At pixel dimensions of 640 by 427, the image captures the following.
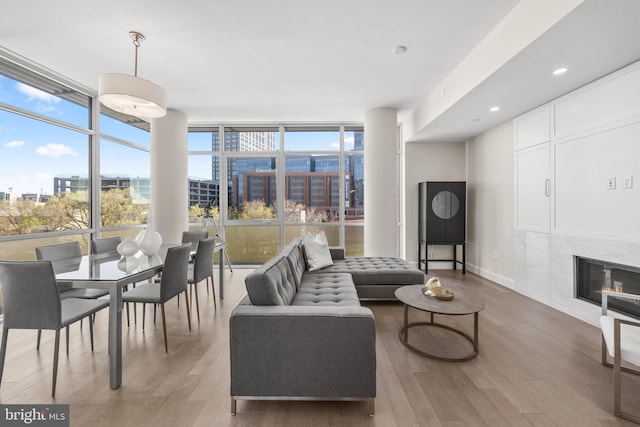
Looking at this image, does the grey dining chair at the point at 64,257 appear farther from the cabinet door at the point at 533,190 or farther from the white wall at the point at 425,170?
the cabinet door at the point at 533,190

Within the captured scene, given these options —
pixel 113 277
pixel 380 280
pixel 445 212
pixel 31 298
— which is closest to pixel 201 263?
pixel 113 277

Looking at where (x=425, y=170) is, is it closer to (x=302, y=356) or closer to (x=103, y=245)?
(x=302, y=356)

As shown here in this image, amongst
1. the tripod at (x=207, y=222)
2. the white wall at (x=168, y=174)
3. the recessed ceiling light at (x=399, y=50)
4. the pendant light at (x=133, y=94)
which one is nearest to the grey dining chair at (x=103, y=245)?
the white wall at (x=168, y=174)

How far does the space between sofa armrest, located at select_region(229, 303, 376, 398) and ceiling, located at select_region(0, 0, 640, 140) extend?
8.17 feet

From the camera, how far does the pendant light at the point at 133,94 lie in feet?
7.57

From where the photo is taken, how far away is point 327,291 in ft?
8.64

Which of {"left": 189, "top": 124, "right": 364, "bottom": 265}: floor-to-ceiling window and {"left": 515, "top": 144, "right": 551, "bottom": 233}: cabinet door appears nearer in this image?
{"left": 515, "top": 144, "right": 551, "bottom": 233}: cabinet door

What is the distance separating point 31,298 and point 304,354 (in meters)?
1.82

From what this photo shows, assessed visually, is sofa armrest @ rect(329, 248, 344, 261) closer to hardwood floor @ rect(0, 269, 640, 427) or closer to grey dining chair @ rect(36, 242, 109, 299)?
hardwood floor @ rect(0, 269, 640, 427)

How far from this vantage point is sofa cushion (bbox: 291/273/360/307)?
7.65 ft

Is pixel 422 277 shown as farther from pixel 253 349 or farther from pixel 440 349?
pixel 253 349

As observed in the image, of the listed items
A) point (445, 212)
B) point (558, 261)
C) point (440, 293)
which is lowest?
point (440, 293)

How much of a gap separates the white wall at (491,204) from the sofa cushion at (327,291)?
9.24ft

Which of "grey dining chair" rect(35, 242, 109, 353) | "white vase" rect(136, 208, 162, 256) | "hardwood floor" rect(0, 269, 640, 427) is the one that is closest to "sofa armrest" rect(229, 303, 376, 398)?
"hardwood floor" rect(0, 269, 640, 427)
